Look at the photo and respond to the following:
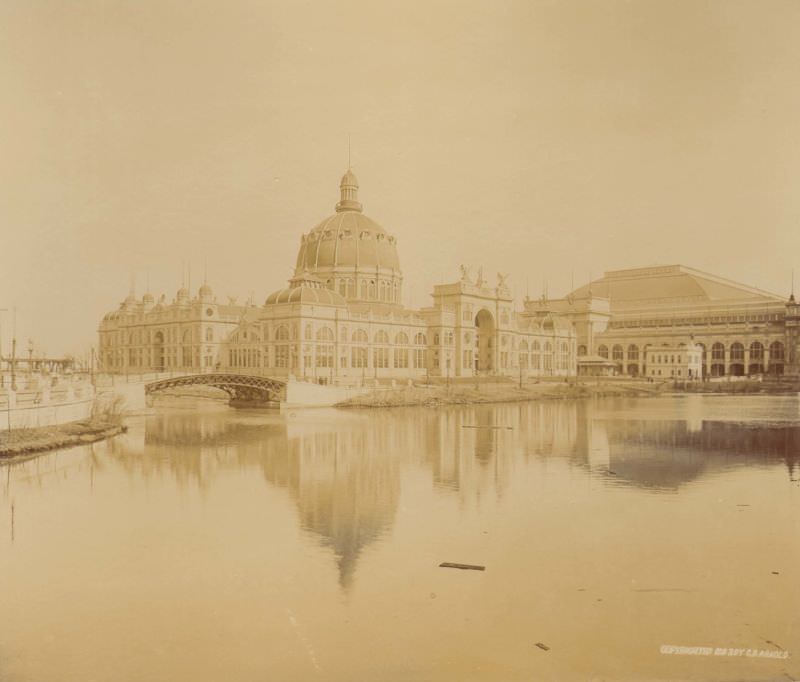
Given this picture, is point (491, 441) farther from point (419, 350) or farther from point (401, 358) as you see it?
point (419, 350)

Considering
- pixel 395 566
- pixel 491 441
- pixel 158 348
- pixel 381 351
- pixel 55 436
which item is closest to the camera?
pixel 395 566

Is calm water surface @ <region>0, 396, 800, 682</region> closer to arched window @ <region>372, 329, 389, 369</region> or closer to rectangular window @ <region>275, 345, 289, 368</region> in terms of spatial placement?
rectangular window @ <region>275, 345, 289, 368</region>

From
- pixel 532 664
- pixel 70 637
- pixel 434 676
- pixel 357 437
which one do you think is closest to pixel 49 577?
pixel 70 637

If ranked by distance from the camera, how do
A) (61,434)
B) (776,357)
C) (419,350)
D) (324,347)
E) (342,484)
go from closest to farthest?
1. (342,484)
2. (61,434)
3. (324,347)
4. (776,357)
5. (419,350)

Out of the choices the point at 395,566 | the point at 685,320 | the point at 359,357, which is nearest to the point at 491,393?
the point at 359,357

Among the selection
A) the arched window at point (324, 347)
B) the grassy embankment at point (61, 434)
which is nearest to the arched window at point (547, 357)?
the arched window at point (324, 347)

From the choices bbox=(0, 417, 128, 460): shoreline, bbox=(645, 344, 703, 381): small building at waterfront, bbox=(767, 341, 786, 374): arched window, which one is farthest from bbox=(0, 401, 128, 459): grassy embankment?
bbox=(645, 344, 703, 381): small building at waterfront

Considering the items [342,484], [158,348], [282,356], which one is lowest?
[342,484]

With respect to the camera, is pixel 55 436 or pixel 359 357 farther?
pixel 359 357
